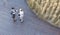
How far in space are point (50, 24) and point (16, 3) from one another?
126 inches

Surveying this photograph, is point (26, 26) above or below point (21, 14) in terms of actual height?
below

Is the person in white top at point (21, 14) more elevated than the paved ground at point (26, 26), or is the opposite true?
the person in white top at point (21, 14)

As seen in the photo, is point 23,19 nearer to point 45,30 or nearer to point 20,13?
point 20,13

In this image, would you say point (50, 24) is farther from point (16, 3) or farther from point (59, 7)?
point (16, 3)

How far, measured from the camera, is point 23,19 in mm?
13555

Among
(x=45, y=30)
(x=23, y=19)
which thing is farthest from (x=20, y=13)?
(x=45, y=30)

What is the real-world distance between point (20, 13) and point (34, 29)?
1.41m

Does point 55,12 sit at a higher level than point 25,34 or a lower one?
higher

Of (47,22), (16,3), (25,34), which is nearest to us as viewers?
(25,34)

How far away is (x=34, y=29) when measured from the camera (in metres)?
13.0

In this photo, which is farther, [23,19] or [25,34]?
[23,19]

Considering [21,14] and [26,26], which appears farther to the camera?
[26,26]

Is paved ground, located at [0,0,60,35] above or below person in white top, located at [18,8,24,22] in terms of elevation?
below

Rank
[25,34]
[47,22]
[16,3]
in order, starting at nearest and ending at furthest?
1. [25,34]
2. [47,22]
3. [16,3]
